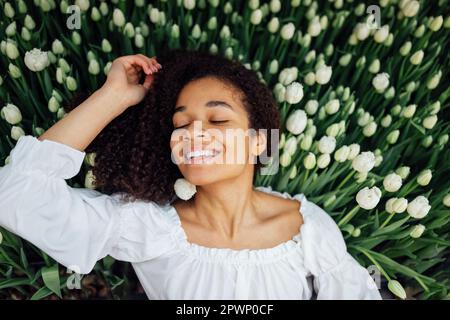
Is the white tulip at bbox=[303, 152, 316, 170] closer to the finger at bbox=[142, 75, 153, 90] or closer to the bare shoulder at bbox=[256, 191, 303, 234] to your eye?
the bare shoulder at bbox=[256, 191, 303, 234]

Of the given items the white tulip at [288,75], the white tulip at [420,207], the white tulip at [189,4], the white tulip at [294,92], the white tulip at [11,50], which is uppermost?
the white tulip at [189,4]

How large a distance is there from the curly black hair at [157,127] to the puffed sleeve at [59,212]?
106 millimetres

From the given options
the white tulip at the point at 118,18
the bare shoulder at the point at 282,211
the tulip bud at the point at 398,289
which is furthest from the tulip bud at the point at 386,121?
the white tulip at the point at 118,18

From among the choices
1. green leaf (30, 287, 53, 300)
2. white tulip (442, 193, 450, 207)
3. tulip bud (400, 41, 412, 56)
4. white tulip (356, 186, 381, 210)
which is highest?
tulip bud (400, 41, 412, 56)

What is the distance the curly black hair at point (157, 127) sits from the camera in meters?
1.36

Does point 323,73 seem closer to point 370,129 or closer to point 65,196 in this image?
point 370,129

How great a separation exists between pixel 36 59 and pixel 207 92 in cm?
55

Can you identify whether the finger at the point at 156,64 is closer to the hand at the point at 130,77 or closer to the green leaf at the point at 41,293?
the hand at the point at 130,77

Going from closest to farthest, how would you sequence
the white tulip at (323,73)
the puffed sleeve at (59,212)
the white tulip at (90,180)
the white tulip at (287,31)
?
the puffed sleeve at (59,212), the white tulip at (90,180), the white tulip at (323,73), the white tulip at (287,31)

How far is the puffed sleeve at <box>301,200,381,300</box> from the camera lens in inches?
50.8

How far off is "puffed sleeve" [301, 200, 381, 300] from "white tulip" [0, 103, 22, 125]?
889mm

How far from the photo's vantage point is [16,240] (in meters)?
1.30

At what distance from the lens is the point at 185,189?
53.0 inches

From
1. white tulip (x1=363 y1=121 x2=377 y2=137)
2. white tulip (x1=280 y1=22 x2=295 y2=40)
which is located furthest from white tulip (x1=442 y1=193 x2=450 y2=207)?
white tulip (x1=280 y1=22 x2=295 y2=40)
